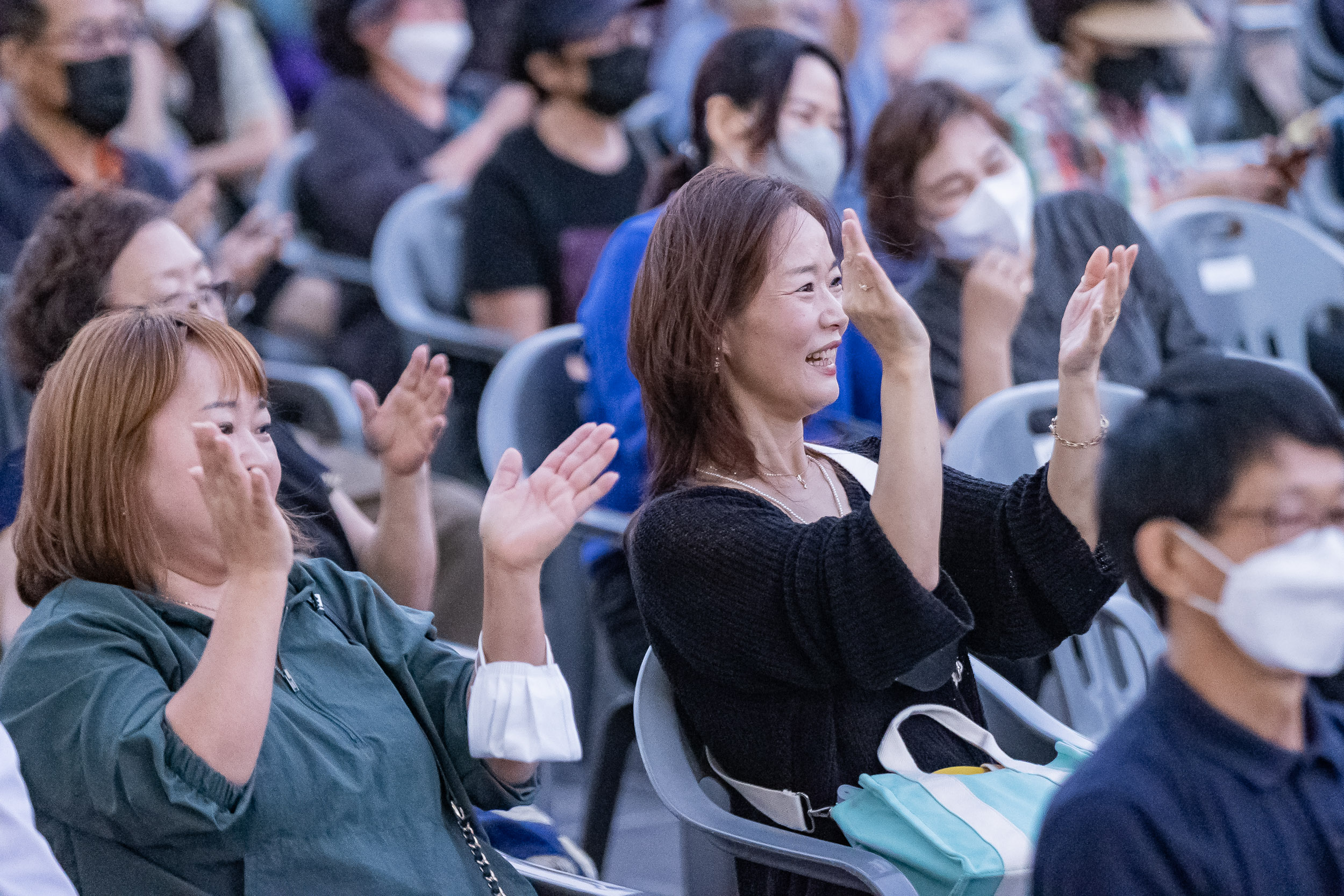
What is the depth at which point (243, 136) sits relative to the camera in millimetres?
5164

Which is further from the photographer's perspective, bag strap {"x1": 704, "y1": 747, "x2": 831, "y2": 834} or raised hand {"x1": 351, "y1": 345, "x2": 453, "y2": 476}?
raised hand {"x1": 351, "y1": 345, "x2": 453, "y2": 476}

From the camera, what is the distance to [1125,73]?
3971mm

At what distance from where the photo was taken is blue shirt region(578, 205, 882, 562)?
2.56 m

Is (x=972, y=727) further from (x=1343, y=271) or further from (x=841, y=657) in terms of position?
(x=1343, y=271)

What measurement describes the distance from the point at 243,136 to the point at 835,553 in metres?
4.05

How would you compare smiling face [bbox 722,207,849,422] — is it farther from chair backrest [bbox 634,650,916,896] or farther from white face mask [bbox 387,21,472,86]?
white face mask [bbox 387,21,472,86]

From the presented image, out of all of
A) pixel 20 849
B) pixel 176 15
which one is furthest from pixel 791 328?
pixel 176 15

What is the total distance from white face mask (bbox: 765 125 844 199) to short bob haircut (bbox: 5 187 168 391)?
1.09m

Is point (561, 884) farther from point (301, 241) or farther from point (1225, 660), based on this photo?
point (301, 241)

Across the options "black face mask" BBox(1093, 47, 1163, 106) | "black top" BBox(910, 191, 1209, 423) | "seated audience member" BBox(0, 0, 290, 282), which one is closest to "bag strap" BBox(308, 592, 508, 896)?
"black top" BBox(910, 191, 1209, 423)

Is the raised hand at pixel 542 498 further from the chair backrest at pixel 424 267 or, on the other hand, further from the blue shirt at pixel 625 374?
the chair backrest at pixel 424 267

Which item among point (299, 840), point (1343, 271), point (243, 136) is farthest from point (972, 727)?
point (243, 136)

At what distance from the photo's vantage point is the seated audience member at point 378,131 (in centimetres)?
419

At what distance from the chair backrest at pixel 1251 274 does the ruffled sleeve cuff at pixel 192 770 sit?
7.88ft
